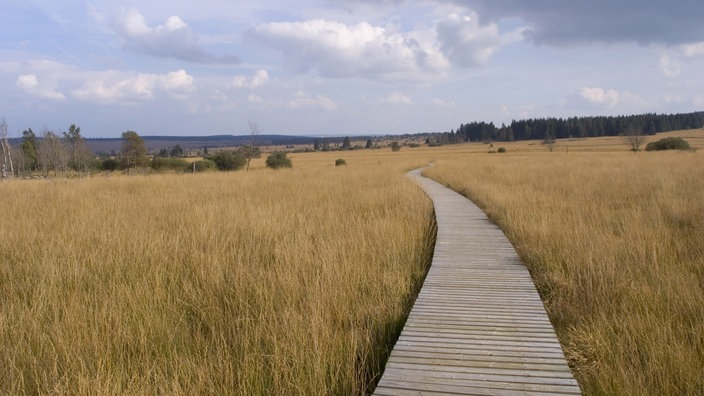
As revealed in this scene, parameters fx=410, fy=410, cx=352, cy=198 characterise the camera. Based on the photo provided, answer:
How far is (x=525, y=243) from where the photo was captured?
6766 mm

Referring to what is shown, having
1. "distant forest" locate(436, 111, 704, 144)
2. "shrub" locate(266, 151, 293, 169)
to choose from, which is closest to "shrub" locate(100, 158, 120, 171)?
"shrub" locate(266, 151, 293, 169)

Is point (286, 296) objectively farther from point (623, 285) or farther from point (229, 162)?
point (229, 162)

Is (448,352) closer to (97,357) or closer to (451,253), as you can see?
(97,357)

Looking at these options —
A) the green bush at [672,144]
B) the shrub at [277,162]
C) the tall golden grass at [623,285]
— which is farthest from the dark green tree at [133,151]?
the green bush at [672,144]

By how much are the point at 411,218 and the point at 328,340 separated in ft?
19.2

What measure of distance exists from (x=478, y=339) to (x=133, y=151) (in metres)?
49.1

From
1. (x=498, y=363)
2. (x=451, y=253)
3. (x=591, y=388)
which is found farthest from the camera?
(x=451, y=253)

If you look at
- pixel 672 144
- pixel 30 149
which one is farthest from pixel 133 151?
pixel 672 144

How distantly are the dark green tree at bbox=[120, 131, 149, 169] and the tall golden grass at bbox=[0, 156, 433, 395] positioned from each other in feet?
130

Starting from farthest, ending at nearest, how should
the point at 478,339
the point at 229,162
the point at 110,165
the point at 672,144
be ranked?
the point at 110,165 < the point at 672,144 < the point at 229,162 < the point at 478,339

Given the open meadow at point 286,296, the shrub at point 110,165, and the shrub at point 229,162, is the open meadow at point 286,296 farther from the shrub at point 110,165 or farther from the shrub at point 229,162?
the shrub at point 110,165

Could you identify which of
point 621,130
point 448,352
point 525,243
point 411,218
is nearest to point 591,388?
point 448,352

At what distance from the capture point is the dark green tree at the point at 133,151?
44.3 m

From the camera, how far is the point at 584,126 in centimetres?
10819
